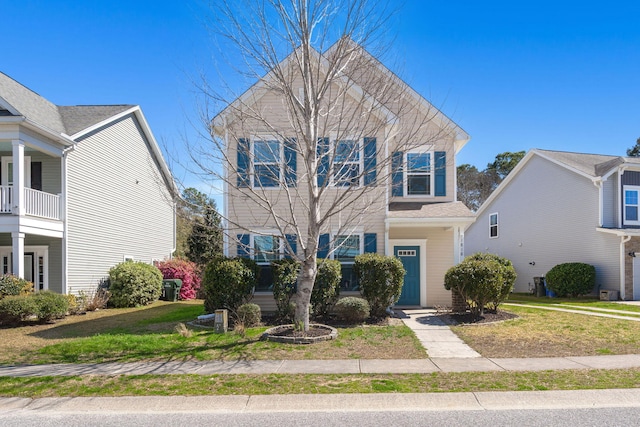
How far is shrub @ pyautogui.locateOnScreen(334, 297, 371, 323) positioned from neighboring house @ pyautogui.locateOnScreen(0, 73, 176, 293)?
6.23 m

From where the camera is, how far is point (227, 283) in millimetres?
11914

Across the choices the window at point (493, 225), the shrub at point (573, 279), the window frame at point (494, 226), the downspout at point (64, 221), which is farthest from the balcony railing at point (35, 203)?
the window at point (493, 225)

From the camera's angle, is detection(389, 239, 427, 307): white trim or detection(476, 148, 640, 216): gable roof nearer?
detection(389, 239, 427, 307): white trim

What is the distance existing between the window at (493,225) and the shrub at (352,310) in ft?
59.8

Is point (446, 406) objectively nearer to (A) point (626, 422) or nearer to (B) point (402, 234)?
(A) point (626, 422)

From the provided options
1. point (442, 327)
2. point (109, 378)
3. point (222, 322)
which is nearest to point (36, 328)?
point (222, 322)

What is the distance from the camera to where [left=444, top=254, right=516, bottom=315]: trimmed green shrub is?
39.4ft

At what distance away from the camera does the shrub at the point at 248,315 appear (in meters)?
11.3

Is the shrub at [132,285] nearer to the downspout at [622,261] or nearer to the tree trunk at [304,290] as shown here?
the tree trunk at [304,290]

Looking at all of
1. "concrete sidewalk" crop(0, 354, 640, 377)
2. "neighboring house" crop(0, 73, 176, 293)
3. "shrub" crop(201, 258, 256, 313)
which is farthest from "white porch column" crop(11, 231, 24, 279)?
"concrete sidewalk" crop(0, 354, 640, 377)

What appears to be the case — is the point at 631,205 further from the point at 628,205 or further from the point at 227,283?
the point at 227,283

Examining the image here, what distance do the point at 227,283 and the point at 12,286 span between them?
6810 millimetres

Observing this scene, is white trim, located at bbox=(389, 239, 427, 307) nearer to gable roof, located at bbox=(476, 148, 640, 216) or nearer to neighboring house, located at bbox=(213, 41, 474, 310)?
neighboring house, located at bbox=(213, 41, 474, 310)

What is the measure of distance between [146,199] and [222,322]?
14185 millimetres
